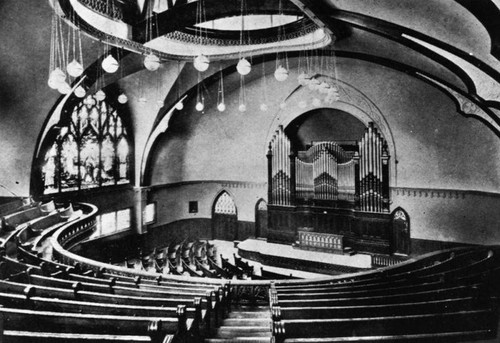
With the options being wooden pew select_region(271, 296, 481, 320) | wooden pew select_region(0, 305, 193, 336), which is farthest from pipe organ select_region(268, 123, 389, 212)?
wooden pew select_region(0, 305, 193, 336)

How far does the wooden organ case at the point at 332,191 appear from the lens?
44.6 feet

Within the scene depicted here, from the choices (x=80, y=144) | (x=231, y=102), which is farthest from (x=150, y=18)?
(x=231, y=102)

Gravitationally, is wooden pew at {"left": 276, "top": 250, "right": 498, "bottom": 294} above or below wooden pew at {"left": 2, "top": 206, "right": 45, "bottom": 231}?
below

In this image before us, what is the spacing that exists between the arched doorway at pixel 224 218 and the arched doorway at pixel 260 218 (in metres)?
1.07

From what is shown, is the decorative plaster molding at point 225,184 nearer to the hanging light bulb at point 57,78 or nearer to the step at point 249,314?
the hanging light bulb at point 57,78

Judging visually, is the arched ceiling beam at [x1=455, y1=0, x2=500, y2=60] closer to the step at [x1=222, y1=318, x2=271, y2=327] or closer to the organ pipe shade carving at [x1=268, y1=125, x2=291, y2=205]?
the step at [x1=222, y1=318, x2=271, y2=327]

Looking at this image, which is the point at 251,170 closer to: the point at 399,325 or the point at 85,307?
the point at 85,307

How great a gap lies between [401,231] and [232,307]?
9.11 metres

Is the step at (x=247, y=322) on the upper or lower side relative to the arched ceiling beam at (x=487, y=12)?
lower

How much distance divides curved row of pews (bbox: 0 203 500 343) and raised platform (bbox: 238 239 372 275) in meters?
5.61

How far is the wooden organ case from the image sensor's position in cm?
1359

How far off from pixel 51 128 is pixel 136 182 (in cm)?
494

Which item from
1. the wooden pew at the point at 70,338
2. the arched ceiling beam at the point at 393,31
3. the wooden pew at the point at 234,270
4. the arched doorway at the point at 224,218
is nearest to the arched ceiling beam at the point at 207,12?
the arched ceiling beam at the point at 393,31

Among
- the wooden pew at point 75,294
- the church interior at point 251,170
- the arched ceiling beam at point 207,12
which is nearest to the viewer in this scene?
the church interior at point 251,170
